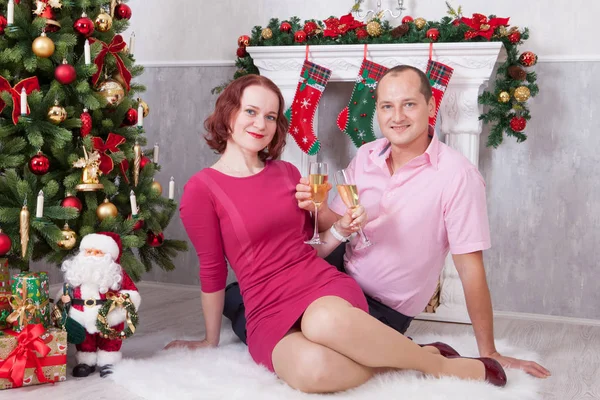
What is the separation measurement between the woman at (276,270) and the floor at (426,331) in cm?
28

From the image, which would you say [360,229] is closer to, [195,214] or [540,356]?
[195,214]

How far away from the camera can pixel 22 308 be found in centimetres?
199

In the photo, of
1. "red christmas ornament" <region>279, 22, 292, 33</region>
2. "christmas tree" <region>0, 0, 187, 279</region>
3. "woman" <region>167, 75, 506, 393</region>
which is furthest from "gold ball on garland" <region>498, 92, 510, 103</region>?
"christmas tree" <region>0, 0, 187, 279</region>

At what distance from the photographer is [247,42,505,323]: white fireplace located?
300 cm

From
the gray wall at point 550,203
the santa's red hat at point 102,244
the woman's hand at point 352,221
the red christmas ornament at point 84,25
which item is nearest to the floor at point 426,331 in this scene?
the gray wall at point 550,203

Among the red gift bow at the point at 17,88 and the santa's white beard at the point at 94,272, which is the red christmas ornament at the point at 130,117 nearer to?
the red gift bow at the point at 17,88

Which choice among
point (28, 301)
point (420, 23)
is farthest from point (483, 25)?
point (28, 301)

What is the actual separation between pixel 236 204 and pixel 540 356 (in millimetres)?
1309

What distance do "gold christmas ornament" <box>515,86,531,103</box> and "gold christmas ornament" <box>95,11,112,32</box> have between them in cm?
181

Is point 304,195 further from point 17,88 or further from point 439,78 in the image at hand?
point 439,78

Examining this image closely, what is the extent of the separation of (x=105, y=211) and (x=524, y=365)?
1560 millimetres

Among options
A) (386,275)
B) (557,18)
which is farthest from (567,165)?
(386,275)

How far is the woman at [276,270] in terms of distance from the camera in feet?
5.91

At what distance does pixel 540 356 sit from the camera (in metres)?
2.42
